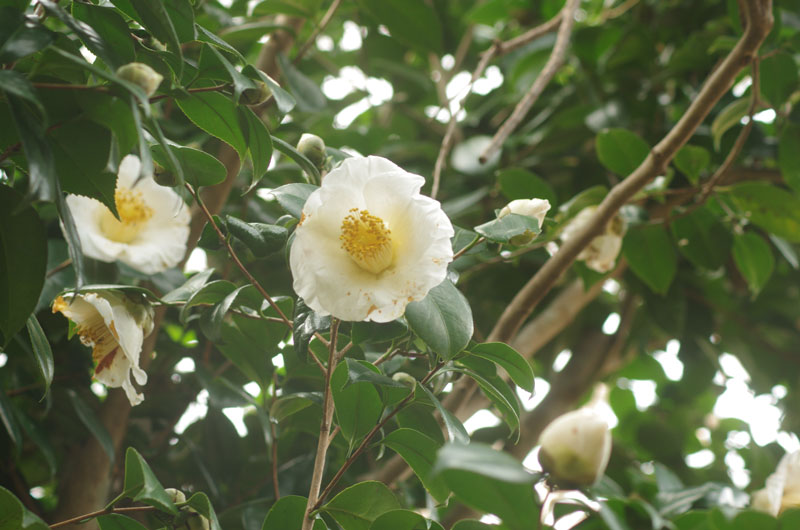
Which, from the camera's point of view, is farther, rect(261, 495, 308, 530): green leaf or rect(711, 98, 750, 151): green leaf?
rect(711, 98, 750, 151): green leaf

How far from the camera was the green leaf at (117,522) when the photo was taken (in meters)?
0.64

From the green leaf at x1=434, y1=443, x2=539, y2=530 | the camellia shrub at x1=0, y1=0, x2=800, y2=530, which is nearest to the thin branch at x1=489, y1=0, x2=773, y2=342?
the camellia shrub at x1=0, y1=0, x2=800, y2=530

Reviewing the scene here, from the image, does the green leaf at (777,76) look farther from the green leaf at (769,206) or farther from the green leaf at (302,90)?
the green leaf at (302,90)

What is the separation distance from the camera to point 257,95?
664 mm

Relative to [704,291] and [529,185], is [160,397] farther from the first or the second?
[704,291]

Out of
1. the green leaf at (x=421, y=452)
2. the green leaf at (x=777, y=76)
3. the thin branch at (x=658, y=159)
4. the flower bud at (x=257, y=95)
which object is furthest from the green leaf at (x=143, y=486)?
the green leaf at (x=777, y=76)

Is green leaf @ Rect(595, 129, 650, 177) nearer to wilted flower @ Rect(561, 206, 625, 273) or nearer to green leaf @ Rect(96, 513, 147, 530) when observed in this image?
wilted flower @ Rect(561, 206, 625, 273)

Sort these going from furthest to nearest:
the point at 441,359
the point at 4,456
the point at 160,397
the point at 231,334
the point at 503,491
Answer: the point at 160,397 → the point at 4,456 → the point at 231,334 → the point at 441,359 → the point at 503,491

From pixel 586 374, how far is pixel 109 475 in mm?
915

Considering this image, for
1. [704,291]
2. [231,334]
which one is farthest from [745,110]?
[231,334]

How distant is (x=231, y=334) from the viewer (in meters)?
0.82

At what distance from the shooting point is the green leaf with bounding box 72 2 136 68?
0.64m

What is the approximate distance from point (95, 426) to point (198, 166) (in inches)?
17.5

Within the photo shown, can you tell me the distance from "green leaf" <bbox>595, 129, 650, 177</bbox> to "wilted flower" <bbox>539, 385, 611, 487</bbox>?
25.8 inches
